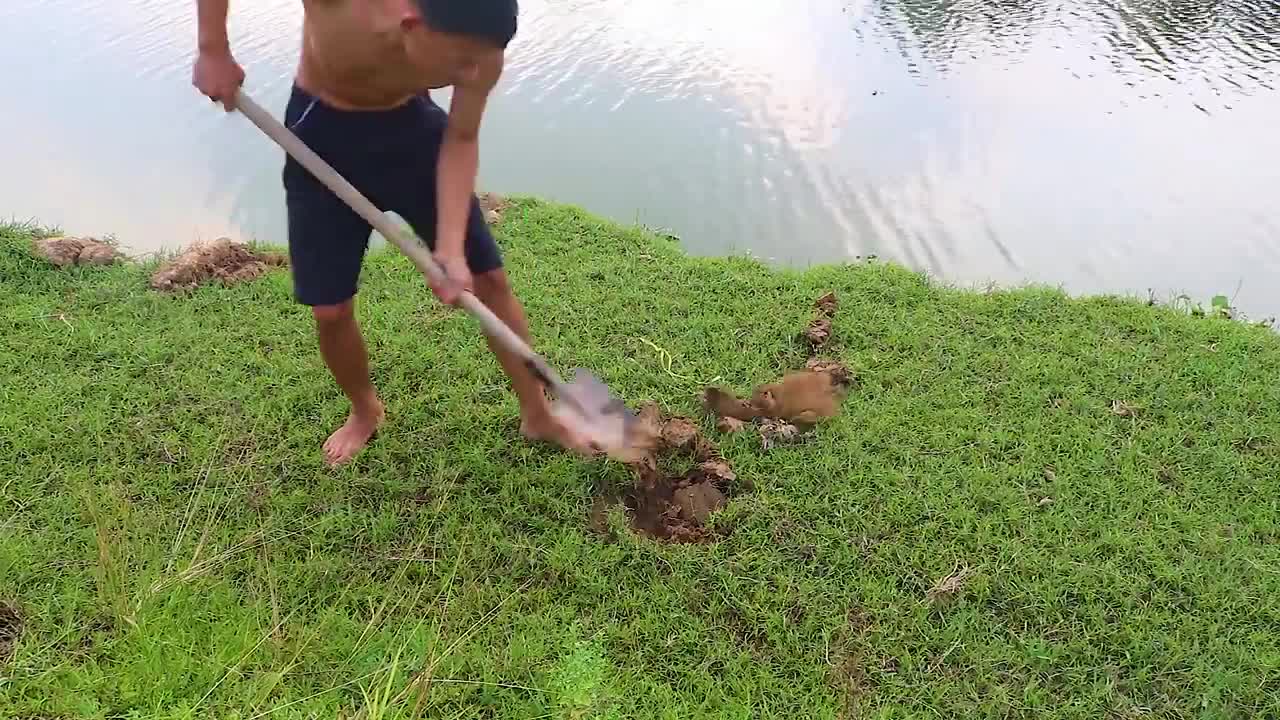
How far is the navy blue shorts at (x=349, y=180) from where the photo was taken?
2.21 meters

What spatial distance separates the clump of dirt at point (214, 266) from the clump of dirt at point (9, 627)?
160 centimetres

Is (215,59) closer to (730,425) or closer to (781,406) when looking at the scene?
(730,425)

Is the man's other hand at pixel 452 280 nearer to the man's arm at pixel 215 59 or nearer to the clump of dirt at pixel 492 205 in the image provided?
the man's arm at pixel 215 59

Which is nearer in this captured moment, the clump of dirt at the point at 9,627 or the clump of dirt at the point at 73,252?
the clump of dirt at the point at 9,627

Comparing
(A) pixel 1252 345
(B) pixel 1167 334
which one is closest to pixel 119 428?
(B) pixel 1167 334

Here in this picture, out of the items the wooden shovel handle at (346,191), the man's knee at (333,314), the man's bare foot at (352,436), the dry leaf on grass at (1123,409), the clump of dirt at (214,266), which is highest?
the wooden shovel handle at (346,191)

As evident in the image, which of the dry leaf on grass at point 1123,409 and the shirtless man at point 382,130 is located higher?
the shirtless man at point 382,130

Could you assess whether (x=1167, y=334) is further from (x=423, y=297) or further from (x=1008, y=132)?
(x=423, y=297)

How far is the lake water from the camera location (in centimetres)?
430

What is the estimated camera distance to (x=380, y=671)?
6.48ft

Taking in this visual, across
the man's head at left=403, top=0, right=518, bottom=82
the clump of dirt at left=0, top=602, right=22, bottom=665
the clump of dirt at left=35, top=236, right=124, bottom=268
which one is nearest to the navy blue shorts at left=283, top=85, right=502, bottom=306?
the man's head at left=403, top=0, right=518, bottom=82

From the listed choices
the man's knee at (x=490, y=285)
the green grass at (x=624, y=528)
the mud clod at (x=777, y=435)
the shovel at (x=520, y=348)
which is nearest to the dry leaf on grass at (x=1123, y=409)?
the green grass at (x=624, y=528)

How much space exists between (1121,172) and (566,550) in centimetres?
388

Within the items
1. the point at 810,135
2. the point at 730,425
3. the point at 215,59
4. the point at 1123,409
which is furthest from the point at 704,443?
the point at 810,135
